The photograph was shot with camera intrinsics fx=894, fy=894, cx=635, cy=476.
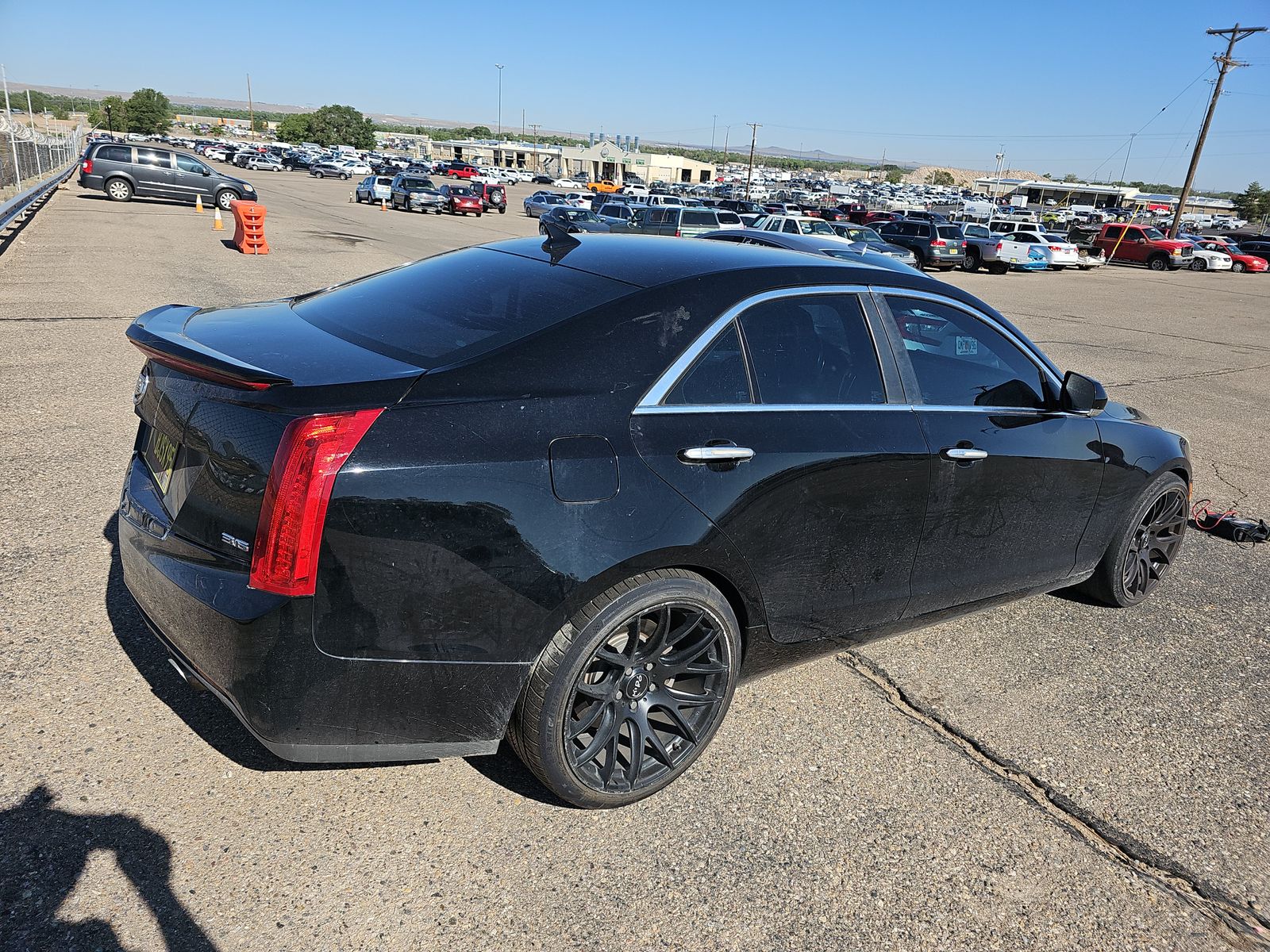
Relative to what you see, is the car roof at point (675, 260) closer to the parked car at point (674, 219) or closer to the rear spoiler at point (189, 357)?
the rear spoiler at point (189, 357)

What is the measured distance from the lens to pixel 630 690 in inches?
112

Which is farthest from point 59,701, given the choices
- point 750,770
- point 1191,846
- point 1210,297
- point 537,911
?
point 1210,297

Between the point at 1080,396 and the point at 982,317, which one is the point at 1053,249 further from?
the point at 982,317

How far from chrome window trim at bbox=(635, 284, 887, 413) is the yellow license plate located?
143cm

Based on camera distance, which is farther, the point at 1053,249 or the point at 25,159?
the point at 1053,249

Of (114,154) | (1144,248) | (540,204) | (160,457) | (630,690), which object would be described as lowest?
(540,204)

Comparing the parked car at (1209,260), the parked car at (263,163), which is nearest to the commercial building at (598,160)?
the parked car at (263,163)

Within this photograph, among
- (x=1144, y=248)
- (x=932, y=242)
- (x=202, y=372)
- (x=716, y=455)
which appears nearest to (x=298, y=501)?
(x=202, y=372)

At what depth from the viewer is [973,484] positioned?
355cm

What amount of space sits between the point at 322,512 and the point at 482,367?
0.63 metres

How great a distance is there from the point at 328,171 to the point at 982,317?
7510 centimetres

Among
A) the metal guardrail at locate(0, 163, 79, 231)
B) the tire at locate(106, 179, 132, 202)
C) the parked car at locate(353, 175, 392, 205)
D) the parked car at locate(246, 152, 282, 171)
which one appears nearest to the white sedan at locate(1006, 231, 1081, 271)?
the parked car at locate(353, 175, 392, 205)

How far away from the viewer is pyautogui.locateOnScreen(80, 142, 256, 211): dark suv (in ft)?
94.8

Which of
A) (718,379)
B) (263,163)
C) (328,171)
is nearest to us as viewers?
(718,379)
